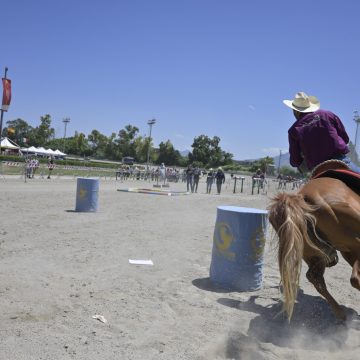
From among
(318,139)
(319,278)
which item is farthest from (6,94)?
(319,278)

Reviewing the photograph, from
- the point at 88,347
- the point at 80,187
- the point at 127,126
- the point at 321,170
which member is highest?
the point at 127,126

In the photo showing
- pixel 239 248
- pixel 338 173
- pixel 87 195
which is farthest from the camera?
pixel 87 195

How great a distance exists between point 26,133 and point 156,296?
11512 centimetres

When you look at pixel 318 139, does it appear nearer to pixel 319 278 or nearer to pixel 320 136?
pixel 320 136

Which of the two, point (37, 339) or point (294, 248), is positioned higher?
point (294, 248)

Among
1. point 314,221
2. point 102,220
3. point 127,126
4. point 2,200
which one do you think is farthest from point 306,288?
point 127,126

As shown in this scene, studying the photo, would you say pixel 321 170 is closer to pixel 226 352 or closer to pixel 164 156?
pixel 226 352

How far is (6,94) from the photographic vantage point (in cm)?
2788

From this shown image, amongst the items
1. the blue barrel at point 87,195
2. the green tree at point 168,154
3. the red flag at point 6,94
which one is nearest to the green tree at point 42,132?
the green tree at point 168,154

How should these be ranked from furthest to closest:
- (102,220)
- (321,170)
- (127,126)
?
1. (127,126)
2. (102,220)
3. (321,170)

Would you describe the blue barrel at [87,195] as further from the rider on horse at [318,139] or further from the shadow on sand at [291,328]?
the rider on horse at [318,139]

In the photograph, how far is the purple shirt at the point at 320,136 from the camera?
16.1 ft

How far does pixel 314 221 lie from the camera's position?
13.0ft

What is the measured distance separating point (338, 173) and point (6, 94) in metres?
27.1
